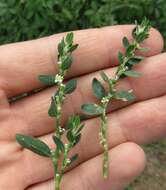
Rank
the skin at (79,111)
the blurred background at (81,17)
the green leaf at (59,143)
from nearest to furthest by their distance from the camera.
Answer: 1. the green leaf at (59,143)
2. the skin at (79,111)
3. the blurred background at (81,17)

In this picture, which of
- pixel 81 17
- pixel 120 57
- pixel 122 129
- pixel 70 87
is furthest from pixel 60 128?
pixel 81 17

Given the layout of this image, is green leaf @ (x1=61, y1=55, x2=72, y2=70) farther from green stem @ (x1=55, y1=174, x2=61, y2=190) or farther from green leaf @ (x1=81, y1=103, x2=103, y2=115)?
green stem @ (x1=55, y1=174, x2=61, y2=190)

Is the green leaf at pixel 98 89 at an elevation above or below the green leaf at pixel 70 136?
above

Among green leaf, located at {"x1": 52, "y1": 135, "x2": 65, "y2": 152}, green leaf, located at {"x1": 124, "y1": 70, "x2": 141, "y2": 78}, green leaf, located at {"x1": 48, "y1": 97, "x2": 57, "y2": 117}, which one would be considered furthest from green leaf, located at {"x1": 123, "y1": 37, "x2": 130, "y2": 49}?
green leaf, located at {"x1": 52, "y1": 135, "x2": 65, "y2": 152}

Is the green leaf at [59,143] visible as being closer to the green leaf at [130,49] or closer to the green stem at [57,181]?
the green stem at [57,181]

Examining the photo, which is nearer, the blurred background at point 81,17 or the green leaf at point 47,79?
the green leaf at point 47,79

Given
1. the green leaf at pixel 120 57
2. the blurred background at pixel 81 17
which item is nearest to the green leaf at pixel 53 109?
the green leaf at pixel 120 57

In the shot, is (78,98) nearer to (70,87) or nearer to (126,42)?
(70,87)
